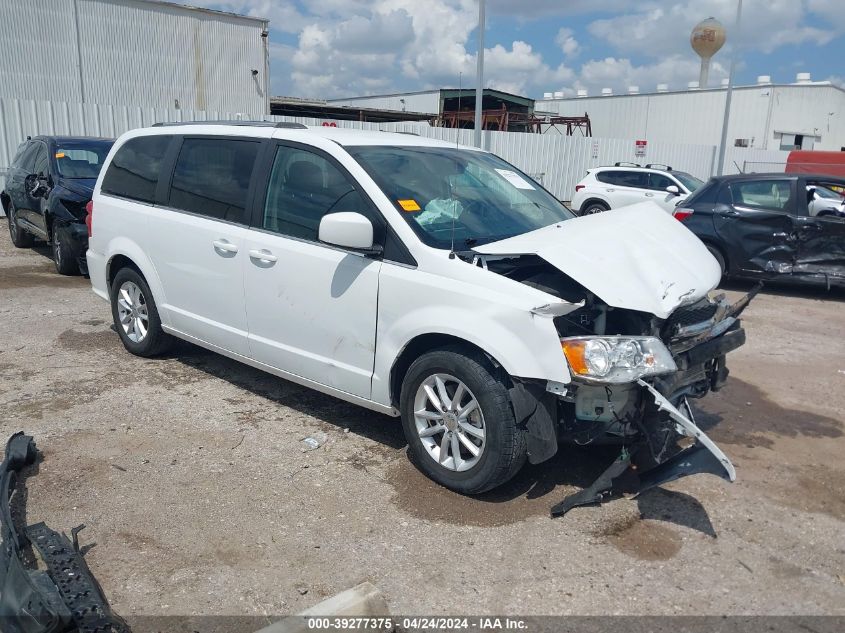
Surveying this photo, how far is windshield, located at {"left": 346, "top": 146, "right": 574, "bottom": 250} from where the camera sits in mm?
4035

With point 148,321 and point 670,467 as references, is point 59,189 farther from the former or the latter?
point 670,467

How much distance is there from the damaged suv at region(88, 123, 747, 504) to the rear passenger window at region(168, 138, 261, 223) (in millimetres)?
15

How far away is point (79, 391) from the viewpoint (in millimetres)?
5191

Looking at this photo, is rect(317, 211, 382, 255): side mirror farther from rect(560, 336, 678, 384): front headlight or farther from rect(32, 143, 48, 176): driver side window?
rect(32, 143, 48, 176): driver side window

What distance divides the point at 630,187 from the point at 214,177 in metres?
13.0

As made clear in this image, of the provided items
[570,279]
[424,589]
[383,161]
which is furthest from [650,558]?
[383,161]

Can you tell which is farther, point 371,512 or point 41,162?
point 41,162

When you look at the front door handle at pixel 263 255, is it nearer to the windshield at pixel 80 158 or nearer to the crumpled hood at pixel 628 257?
the crumpled hood at pixel 628 257

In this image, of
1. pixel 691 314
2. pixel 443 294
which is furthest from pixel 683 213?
pixel 443 294

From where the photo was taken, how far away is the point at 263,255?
14.6 ft

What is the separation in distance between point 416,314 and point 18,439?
8.03ft

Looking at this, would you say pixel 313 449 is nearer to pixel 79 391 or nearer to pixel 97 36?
pixel 79 391

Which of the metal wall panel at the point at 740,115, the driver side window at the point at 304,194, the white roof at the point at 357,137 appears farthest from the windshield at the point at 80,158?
the metal wall panel at the point at 740,115

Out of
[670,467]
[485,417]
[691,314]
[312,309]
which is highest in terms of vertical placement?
[691,314]
